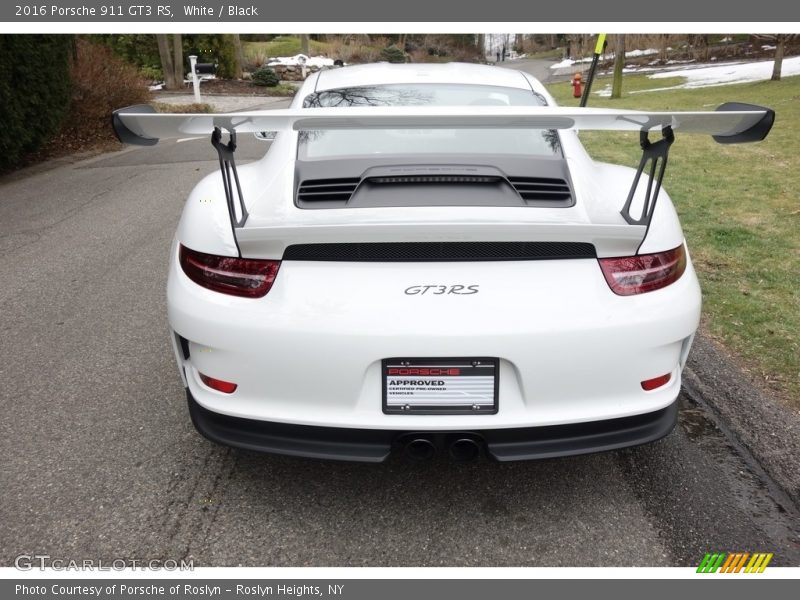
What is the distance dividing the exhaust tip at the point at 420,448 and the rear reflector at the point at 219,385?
0.64 m

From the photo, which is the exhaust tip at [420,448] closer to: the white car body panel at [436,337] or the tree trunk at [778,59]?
the white car body panel at [436,337]

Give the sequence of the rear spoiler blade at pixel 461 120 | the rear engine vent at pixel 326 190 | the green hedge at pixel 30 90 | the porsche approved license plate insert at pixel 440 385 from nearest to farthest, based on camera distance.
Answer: the rear spoiler blade at pixel 461 120, the porsche approved license plate insert at pixel 440 385, the rear engine vent at pixel 326 190, the green hedge at pixel 30 90

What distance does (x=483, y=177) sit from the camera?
8.30 ft

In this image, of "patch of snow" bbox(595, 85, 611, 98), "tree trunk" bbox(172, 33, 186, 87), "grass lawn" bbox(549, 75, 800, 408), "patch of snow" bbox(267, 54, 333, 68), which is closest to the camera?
"grass lawn" bbox(549, 75, 800, 408)

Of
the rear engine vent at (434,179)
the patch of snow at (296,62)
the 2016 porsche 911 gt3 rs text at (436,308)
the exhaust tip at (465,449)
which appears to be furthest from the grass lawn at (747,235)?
the patch of snow at (296,62)

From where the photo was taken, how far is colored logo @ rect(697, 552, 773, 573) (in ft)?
7.55

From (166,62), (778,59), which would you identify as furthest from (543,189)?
(166,62)

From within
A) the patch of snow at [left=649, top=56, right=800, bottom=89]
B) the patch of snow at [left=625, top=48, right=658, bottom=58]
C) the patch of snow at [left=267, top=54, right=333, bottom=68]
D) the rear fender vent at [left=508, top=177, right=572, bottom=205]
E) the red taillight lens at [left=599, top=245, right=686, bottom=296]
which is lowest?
the patch of snow at [left=625, top=48, right=658, bottom=58]

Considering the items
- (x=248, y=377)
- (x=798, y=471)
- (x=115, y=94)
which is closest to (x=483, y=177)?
(x=248, y=377)

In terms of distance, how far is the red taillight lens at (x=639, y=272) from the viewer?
228 centimetres

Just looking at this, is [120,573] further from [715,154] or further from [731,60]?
[731,60]

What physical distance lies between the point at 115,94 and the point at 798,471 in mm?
14142

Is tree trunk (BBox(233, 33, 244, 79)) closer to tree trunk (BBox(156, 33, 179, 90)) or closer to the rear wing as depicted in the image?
tree trunk (BBox(156, 33, 179, 90))

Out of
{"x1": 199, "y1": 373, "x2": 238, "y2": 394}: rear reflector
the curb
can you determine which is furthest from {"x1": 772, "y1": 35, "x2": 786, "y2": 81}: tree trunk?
{"x1": 199, "y1": 373, "x2": 238, "y2": 394}: rear reflector
